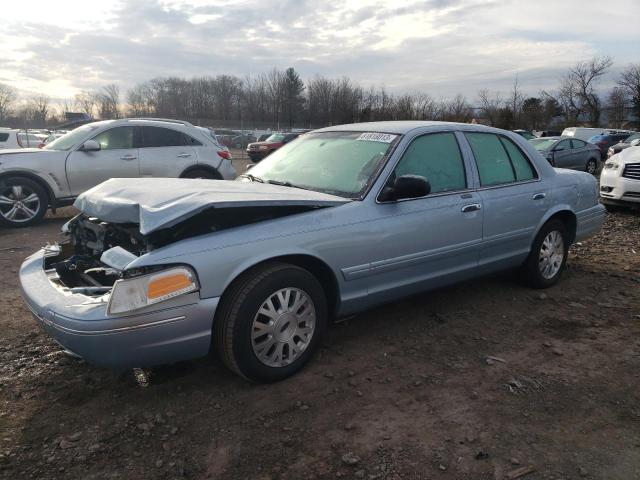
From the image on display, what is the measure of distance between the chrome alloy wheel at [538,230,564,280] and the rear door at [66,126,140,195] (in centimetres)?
639

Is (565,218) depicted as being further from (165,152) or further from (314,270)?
(165,152)

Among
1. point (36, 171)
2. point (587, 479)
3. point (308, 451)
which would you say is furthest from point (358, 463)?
point (36, 171)

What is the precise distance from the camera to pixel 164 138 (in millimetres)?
8750

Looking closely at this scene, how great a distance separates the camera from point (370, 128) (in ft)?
13.5

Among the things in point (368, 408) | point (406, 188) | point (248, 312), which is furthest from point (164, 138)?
point (368, 408)

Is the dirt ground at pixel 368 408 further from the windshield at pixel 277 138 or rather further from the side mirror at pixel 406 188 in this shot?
the windshield at pixel 277 138

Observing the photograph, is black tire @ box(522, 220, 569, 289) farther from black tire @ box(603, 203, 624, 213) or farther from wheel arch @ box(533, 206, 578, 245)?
black tire @ box(603, 203, 624, 213)

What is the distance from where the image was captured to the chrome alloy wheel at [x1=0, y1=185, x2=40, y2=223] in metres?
7.61

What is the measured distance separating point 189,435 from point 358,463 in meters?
0.90

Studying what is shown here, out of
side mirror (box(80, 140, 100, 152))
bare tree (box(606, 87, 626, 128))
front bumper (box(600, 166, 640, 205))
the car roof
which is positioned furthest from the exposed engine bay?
bare tree (box(606, 87, 626, 128))

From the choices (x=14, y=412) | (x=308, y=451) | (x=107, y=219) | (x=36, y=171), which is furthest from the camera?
(x=36, y=171)

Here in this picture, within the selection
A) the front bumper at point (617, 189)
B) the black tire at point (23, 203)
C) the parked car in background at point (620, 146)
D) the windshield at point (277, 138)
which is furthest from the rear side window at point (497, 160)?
the windshield at point (277, 138)

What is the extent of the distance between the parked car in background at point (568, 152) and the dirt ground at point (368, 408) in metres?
12.9

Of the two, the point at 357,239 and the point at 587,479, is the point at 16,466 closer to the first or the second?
the point at 357,239
